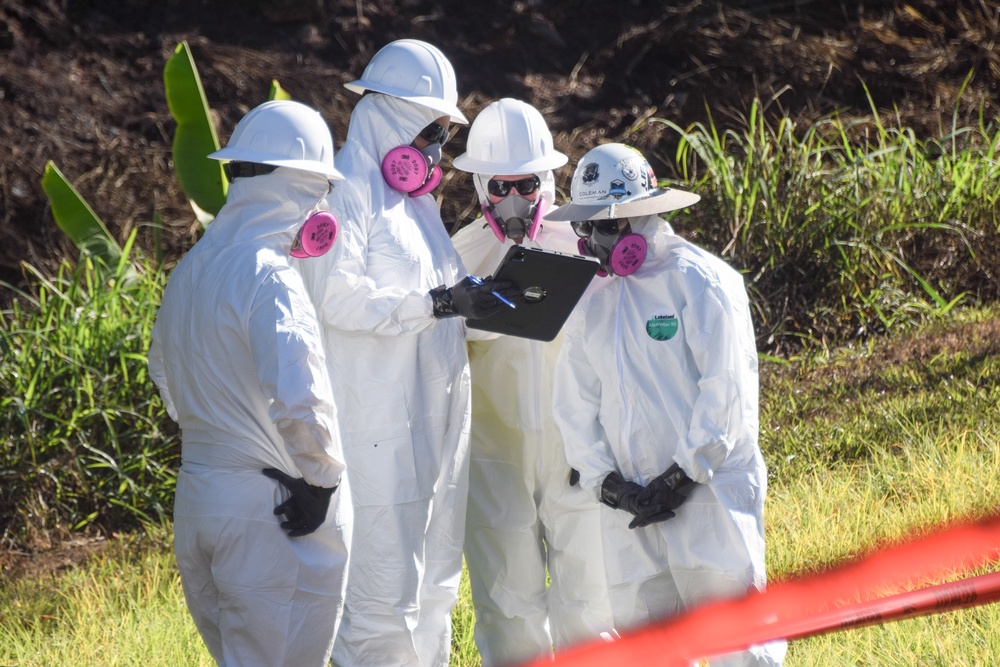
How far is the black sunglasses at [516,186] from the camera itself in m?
4.55

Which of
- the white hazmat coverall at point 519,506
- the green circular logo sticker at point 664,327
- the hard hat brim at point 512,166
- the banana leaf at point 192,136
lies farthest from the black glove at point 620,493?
the banana leaf at point 192,136

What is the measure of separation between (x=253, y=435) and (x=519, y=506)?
135cm

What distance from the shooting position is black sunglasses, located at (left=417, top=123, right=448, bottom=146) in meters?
4.47

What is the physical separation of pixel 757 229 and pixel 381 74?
12.5 feet

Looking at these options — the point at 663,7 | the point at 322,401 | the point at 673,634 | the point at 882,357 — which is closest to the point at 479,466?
the point at 673,634

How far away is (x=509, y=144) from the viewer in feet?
14.9

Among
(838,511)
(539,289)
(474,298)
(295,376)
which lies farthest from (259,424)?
(838,511)

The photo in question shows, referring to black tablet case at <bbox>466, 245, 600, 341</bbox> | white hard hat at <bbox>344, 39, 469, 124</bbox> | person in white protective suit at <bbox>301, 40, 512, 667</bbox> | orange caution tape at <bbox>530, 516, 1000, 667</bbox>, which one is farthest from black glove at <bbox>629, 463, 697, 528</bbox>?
white hard hat at <bbox>344, 39, 469, 124</bbox>

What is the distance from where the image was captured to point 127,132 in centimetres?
878

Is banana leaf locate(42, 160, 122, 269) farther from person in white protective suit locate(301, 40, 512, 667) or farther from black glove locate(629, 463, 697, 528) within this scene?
black glove locate(629, 463, 697, 528)

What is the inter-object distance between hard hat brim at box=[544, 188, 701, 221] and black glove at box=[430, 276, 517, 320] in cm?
31

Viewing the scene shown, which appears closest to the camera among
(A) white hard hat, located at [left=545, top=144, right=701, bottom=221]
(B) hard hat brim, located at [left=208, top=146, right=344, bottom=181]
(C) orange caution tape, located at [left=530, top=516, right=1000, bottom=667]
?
(B) hard hat brim, located at [left=208, top=146, right=344, bottom=181]

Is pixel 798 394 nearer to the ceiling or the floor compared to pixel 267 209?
nearer to the floor

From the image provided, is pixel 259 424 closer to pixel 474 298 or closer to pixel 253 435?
pixel 253 435
